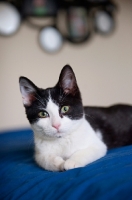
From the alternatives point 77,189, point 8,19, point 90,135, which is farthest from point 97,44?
point 77,189

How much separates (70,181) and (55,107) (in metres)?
0.37

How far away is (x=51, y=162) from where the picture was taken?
131cm

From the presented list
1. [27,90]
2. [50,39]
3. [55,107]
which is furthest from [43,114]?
[50,39]

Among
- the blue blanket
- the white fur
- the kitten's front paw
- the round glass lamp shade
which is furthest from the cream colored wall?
the kitten's front paw

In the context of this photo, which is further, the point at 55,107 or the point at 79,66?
the point at 79,66

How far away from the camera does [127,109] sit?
1.89m

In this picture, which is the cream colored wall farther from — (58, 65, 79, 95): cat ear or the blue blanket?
(58, 65, 79, 95): cat ear

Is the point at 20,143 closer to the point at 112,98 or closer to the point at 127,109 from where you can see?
the point at 127,109

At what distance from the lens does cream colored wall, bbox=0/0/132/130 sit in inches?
122

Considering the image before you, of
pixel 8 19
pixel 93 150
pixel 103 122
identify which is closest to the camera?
pixel 93 150

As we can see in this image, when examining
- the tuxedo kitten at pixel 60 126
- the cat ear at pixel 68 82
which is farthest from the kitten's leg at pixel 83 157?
the cat ear at pixel 68 82

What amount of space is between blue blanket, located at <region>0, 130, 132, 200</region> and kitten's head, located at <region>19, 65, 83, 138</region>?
0.61 ft

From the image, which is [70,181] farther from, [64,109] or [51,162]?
[64,109]

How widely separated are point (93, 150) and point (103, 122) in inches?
16.4
